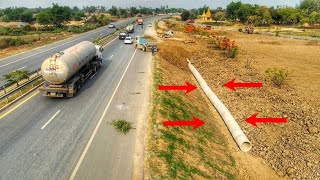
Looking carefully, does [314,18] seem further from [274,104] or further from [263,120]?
[263,120]

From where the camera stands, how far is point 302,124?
21984mm

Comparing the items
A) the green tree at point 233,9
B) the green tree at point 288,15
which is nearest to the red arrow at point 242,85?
the green tree at point 288,15

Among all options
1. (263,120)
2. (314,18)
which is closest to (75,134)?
(263,120)

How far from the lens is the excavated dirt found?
683 inches

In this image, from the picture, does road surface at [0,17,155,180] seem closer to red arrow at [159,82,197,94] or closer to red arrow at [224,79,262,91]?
red arrow at [159,82,197,94]

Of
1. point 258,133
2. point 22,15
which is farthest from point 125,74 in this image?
point 22,15

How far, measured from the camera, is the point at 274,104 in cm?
2598

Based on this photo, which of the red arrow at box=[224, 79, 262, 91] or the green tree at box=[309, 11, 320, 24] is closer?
the red arrow at box=[224, 79, 262, 91]

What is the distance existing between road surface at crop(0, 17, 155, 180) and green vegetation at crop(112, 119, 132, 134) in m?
0.42

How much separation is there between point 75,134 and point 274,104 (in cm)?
1964

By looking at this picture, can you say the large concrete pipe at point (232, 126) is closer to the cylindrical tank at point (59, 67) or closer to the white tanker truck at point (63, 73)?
the white tanker truck at point (63, 73)

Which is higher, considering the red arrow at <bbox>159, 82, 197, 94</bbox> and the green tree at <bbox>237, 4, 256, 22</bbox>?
the green tree at <bbox>237, 4, 256, 22</bbox>

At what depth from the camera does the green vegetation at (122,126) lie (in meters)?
16.6

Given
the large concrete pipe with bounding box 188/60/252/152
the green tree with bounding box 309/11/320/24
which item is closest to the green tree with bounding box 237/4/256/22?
the green tree with bounding box 309/11/320/24
